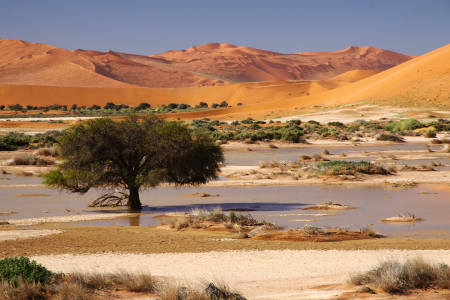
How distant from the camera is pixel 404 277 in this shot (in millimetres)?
7117

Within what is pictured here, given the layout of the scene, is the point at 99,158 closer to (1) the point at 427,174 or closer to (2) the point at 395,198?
(2) the point at 395,198

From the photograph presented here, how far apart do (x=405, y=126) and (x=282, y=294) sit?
5143 cm

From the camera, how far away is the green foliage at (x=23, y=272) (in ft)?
22.8

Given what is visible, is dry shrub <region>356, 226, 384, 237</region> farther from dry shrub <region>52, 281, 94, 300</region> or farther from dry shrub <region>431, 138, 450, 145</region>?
dry shrub <region>431, 138, 450, 145</region>

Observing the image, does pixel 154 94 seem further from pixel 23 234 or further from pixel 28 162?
pixel 23 234

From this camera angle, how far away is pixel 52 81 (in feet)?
468

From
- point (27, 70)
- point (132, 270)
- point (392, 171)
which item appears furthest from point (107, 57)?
point (132, 270)

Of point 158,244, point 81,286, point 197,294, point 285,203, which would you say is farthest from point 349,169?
point 81,286

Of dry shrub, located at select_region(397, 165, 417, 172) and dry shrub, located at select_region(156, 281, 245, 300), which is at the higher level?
dry shrub, located at select_region(397, 165, 417, 172)

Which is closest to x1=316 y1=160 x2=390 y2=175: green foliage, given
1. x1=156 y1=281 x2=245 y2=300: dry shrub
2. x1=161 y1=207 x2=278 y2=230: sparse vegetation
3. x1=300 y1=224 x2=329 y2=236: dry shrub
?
x1=161 y1=207 x2=278 y2=230: sparse vegetation

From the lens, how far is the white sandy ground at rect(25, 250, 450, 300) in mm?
7386

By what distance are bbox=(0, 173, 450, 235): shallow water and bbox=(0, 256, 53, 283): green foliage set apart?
6.66 metres

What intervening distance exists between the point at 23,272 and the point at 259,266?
3.82 metres

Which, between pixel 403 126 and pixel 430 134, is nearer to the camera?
pixel 430 134
